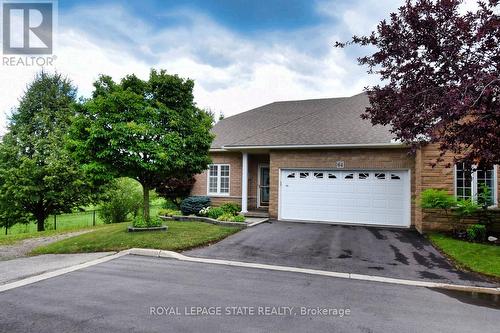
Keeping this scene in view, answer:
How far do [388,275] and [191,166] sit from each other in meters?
6.81

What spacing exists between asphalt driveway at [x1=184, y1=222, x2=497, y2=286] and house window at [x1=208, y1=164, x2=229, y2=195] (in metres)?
4.70

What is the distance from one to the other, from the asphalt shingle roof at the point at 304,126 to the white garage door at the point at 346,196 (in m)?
1.47

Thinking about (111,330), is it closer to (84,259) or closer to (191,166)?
(84,259)

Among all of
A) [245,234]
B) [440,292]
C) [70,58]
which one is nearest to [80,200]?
[70,58]

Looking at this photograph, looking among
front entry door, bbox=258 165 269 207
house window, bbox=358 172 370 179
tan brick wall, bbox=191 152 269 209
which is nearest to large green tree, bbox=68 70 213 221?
tan brick wall, bbox=191 152 269 209

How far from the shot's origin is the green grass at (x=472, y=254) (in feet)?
21.6

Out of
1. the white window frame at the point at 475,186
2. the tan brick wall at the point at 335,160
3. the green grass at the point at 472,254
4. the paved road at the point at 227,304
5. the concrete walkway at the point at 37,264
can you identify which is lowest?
the concrete walkway at the point at 37,264

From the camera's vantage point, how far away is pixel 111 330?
3.66 meters

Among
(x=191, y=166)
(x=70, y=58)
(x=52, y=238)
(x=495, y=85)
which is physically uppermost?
(x=70, y=58)

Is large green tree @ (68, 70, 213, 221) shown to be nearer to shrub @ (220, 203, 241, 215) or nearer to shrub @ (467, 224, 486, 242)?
shrub @ (220, 203, 241, 215)

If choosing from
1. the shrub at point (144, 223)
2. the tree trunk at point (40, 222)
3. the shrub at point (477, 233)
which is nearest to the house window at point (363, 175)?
the shrub at point (477, 233)

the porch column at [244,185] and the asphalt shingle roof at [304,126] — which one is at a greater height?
the asphalt shingle roof at [304,126]

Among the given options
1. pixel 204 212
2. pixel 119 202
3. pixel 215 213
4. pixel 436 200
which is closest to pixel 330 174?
pixel 436 200

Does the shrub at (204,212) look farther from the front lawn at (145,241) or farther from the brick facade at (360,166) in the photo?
the front lawn at (145,241)
